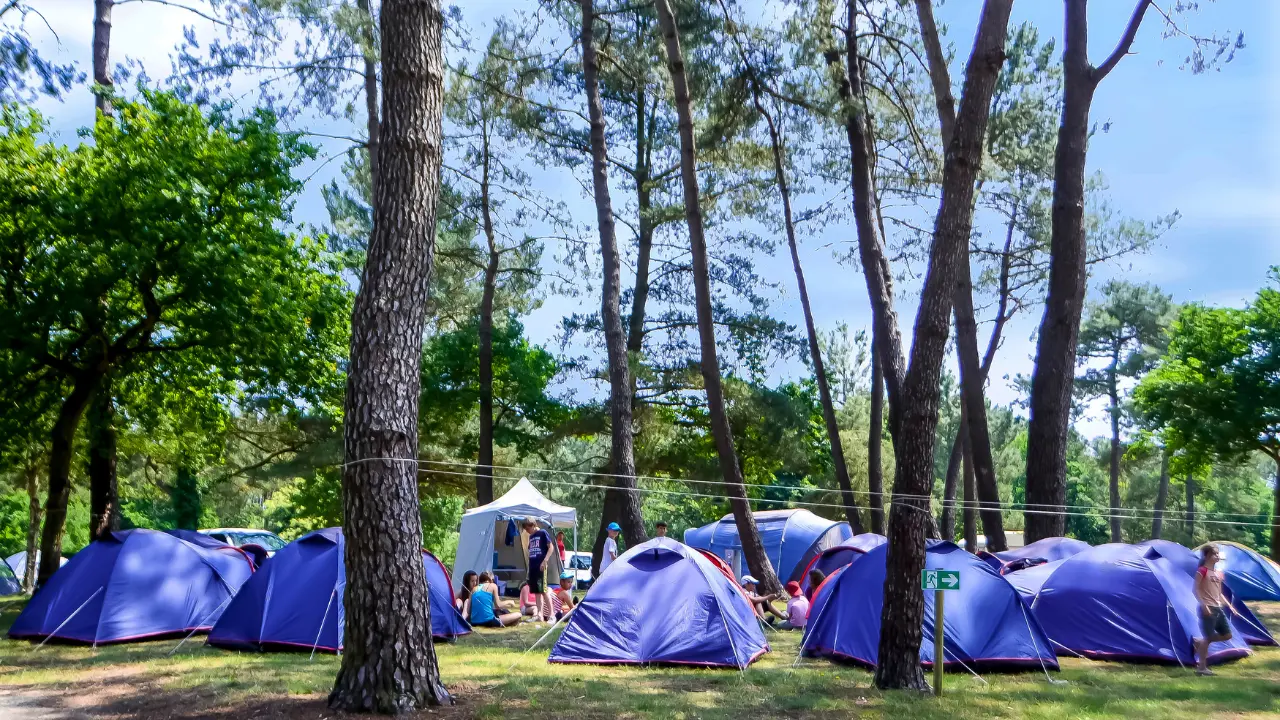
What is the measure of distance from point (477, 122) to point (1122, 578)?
15.4 m

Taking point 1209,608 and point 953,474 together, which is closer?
point 1209,608

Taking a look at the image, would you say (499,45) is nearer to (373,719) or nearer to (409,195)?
(409,195)

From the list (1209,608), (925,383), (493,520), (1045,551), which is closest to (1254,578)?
(1045,551)

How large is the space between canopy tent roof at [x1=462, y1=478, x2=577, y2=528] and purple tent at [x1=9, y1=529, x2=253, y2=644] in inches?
227

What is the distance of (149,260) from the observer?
12.5 meters

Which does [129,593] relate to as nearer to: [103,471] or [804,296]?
[103,471]

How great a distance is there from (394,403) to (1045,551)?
8694mm

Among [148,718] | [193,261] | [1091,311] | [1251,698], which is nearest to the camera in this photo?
[148,718]

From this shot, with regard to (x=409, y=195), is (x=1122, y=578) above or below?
below

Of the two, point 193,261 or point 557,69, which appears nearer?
point 193,261

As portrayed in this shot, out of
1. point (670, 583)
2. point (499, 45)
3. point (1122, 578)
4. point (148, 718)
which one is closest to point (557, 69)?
point (499, 45)

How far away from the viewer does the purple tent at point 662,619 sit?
8.91 meters

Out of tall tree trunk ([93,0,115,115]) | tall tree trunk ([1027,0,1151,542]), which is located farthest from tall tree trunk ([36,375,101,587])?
tall tree trunk ([1027,0,1151,542])

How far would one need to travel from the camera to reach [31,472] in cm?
2289
